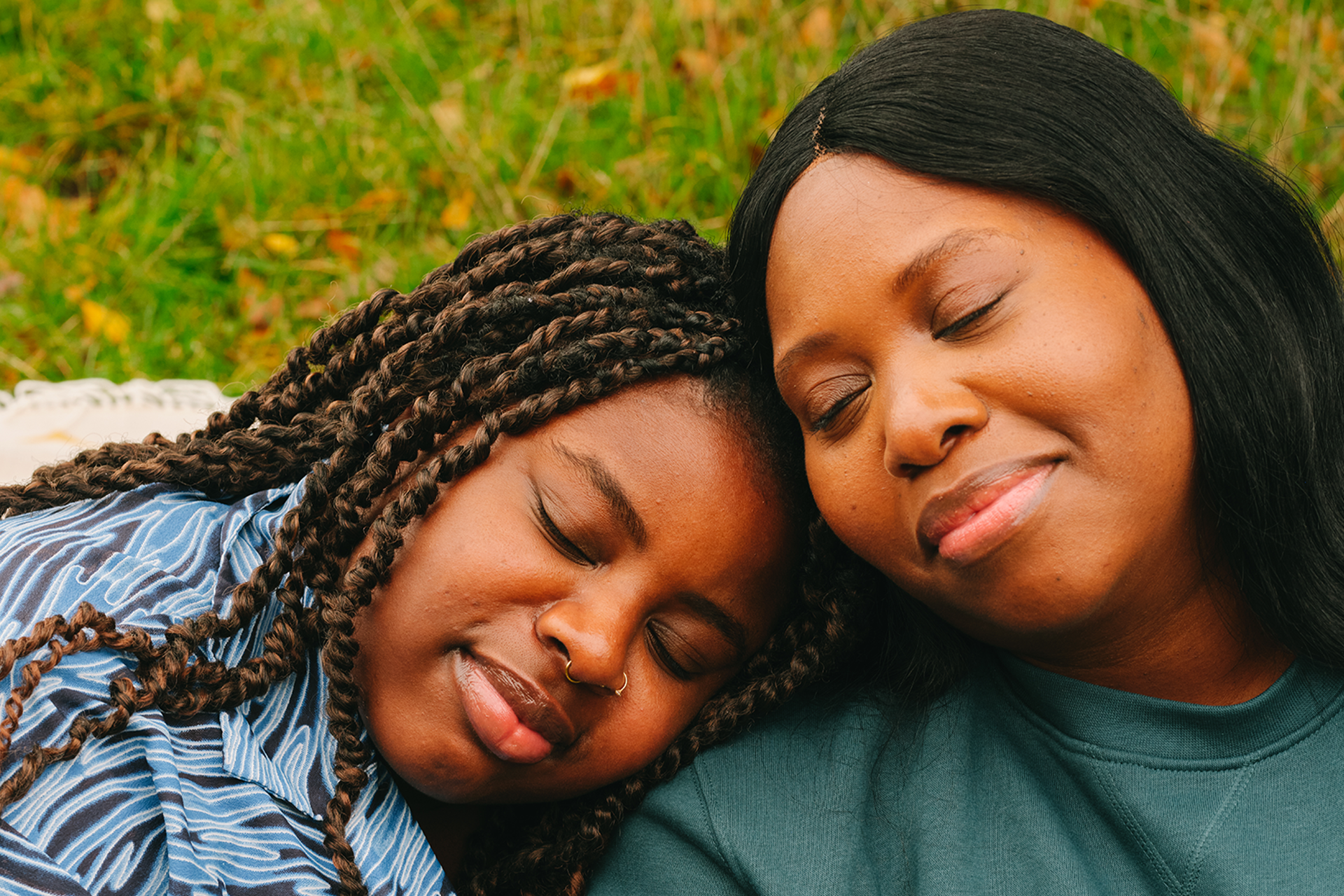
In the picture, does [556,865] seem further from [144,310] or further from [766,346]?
[144,310]

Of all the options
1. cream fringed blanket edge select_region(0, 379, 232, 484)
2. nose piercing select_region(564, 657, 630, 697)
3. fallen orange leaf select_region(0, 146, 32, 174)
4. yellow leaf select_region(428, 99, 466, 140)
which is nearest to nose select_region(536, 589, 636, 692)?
nose piercing select_region(564, 657, 630, 697)

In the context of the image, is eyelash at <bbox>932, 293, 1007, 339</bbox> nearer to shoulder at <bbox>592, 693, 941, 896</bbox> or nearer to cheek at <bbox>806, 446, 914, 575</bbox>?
cheek at <bbox>806, 446, 914, 575</bbox>

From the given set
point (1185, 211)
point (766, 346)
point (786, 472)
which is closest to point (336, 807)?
point (786, 472)

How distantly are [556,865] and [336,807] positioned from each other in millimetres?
452

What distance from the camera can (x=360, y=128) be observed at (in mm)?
4168

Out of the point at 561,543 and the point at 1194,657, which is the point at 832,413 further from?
the point at 1194,657

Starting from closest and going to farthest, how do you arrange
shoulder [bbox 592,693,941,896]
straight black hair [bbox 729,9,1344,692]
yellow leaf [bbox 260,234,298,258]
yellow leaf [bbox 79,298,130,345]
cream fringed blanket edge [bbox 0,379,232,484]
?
1. straight black hair [bbox 729,9,1344,692]
2. shoulder [bbox 592,693,941,896]
3. cream fringed blanket edge [bbox 0,379,232,484]
4. yellow leaf [bbox 79,298,130,345]
5. yellow leaf [bbox 260,234,298,258]

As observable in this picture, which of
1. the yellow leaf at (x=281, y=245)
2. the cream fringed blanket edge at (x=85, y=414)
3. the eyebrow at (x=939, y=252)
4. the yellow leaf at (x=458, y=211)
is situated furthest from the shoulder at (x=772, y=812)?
the yellow leaf at (x=281, y=245)

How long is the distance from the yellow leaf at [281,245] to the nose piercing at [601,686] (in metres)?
2.41

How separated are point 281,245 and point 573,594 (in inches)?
92.9

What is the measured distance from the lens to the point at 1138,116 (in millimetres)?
1992

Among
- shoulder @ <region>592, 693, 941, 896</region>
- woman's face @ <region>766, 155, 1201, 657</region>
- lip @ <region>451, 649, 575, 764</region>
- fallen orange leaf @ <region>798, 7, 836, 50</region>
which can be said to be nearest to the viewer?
woman's face @ <region>766, 155, 1201, 657</region>

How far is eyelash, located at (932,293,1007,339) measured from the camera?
1.81 meters

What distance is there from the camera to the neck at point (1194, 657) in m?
2.02
